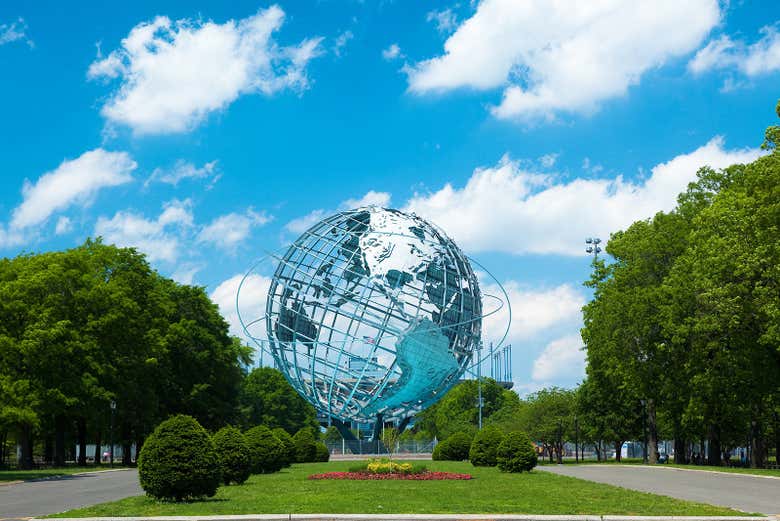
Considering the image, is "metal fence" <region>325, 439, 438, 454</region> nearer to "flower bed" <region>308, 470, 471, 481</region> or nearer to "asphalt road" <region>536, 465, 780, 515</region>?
"flower bed" <region>308, 470, 471, 481</region>

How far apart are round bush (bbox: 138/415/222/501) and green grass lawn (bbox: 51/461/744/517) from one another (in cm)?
35

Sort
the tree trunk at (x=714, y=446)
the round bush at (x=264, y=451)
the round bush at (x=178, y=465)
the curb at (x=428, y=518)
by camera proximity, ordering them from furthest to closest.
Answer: the tree trunk at (x=714, y=446), the round bush at (x=264, y=451), the round bush at (x=178, y=465), the curb at (x=428, y=518)

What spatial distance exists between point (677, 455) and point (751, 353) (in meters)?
16.6

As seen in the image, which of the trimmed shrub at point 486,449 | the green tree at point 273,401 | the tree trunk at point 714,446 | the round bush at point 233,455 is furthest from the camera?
the green tree at point 273,401

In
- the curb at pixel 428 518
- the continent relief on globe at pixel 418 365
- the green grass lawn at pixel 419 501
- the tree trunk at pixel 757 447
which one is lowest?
the tree trunk at pixel 757 447

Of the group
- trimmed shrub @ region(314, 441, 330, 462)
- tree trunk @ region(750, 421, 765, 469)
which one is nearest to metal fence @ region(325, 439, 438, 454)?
trimmed shrub @ region(314, 441, 330, 462)

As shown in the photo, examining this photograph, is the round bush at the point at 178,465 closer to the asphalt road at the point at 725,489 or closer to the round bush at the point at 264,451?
the asphalt road at the point at 725,489

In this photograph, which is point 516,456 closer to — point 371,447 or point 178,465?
point 178,465

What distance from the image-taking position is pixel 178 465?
17.3 m

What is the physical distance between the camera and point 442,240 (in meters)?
36.1

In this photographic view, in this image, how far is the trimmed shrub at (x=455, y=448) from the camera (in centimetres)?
4350

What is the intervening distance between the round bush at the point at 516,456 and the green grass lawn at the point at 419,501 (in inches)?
236

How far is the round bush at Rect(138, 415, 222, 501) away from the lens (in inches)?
681

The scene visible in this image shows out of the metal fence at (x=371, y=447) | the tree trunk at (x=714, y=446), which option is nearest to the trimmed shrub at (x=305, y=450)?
the metal fence at (x=371, y=447)
